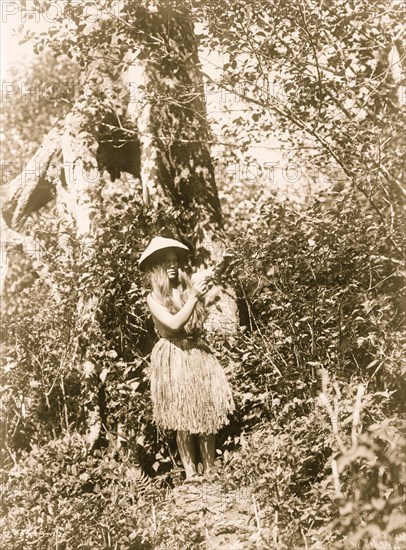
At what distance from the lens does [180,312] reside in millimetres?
4492

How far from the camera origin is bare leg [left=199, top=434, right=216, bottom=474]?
477cm

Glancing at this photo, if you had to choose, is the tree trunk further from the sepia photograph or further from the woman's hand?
the woman's hand

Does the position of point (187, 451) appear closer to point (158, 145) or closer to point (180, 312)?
point (180, 312)

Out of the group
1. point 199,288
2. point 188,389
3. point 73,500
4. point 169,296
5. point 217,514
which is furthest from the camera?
point 169,296

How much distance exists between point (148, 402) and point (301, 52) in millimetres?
3143

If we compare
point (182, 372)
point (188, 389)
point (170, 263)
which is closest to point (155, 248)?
point (170, 263)

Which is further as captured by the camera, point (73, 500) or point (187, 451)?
point (187, 451)

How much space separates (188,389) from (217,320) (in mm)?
1384

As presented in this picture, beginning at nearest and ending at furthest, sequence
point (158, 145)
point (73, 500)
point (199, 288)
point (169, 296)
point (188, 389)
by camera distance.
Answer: point (73, 500), point (199, 288), point (188, 389), point (169, 296), point (158, 145)

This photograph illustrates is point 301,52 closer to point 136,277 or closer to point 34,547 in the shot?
point 136,277

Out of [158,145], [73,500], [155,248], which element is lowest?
[73,500]

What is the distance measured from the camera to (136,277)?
18.1 feet

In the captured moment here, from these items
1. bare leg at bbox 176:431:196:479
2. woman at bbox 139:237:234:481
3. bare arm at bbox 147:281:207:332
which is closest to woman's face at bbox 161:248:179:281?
woman at bbox 139:237:234:481

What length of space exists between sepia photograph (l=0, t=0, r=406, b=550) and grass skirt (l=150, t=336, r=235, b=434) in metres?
0.01
